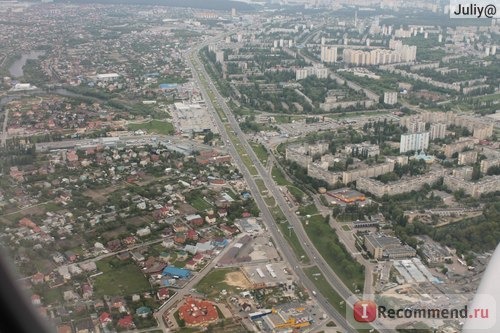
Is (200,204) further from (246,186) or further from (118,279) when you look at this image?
(118,279)

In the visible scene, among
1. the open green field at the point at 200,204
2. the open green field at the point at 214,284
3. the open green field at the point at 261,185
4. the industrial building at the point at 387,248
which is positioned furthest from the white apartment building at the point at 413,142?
the open green field at the point at 214,284

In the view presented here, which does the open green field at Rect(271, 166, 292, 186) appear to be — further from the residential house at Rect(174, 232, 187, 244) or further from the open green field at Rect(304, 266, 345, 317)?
the open green field at Rect(304, 266, 345, 317)

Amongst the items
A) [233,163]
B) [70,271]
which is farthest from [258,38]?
[70,271]

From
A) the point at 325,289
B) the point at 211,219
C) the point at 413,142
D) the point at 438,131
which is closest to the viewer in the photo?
the point at 325,289

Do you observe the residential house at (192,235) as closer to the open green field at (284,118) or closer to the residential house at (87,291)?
the residential house at (87,291)

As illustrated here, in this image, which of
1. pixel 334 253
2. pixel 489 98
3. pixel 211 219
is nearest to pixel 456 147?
pixel 334 253

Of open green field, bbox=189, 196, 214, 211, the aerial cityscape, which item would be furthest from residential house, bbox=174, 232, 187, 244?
open green field, bbox=189, 196, 214, 211
